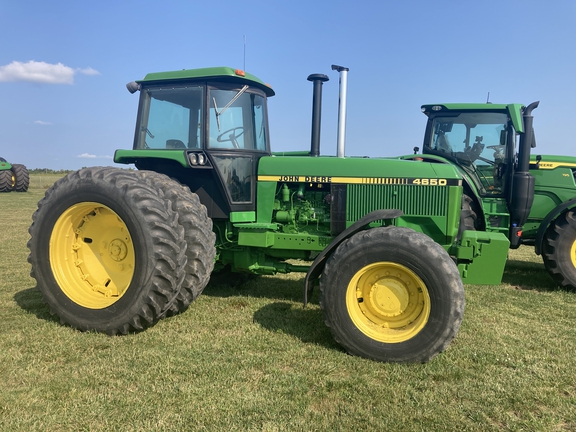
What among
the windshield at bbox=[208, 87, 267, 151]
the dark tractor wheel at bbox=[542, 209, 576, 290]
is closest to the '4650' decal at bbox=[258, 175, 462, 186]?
the windshield at bbox=[208, 87, 267, 151]

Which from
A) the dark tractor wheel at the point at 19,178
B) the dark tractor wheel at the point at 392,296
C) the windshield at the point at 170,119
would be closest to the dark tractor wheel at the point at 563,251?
the dark tractor wheel at the point at 392,296

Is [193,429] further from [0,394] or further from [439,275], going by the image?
[439,275]

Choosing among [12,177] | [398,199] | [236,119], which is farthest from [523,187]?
[12,177]

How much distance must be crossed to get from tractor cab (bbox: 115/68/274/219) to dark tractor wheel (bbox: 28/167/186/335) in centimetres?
65

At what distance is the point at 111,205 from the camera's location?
405 cm

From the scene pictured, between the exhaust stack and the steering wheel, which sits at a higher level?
the exhaust stack

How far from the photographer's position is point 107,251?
14.6ft

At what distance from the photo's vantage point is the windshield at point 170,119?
4.67 meters

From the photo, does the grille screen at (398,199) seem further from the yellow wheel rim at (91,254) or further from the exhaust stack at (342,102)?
the yellow wheel rim at (91,254)

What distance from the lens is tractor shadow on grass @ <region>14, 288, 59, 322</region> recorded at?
14.7ft

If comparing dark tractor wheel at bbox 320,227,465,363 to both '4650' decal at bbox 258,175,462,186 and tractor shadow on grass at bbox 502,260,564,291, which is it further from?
tractor shadow on grass at bbox 502,260,564,291

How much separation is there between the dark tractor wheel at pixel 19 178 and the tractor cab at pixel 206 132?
2081 centimetres

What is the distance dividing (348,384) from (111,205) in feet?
8.18

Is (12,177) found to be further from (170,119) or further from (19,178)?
(170,119)
